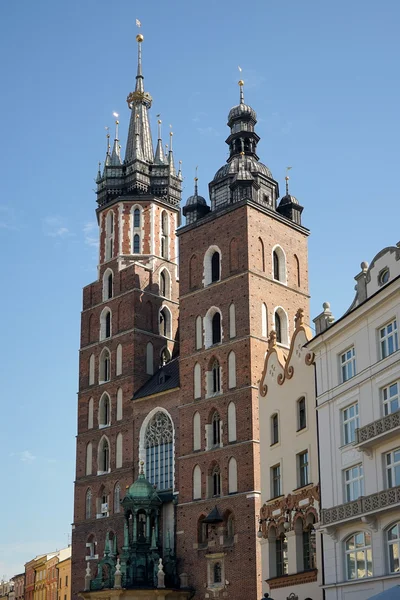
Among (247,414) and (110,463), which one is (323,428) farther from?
(110,463)

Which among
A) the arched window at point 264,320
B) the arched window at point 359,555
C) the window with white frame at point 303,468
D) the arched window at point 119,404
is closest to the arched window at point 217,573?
the arched window at point 264,320

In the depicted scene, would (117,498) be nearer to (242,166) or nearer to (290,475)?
(242,166)

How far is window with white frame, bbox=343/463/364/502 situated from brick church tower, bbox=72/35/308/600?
1603 cm

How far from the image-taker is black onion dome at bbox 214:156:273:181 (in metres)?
55.7

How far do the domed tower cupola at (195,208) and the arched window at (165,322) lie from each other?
694cm

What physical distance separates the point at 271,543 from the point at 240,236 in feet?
66.6

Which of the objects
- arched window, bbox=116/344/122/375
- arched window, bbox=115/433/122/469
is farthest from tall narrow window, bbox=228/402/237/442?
arched window, bbox=116/344/122/375

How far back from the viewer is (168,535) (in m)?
51.3

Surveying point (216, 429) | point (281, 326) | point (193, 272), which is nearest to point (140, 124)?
point (193, 272)

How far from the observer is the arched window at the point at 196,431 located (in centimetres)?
5100

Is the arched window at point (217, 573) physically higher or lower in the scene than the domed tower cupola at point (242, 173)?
lower

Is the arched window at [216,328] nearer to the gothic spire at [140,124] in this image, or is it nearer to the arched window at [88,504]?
the arched window at [88,504]

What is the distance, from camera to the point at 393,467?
91.8 feet

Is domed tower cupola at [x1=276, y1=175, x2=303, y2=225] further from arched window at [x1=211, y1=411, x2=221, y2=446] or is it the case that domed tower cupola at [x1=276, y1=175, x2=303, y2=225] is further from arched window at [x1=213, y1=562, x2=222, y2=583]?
arched window at [x1=213, y1=562, x2=222, y2=583]
